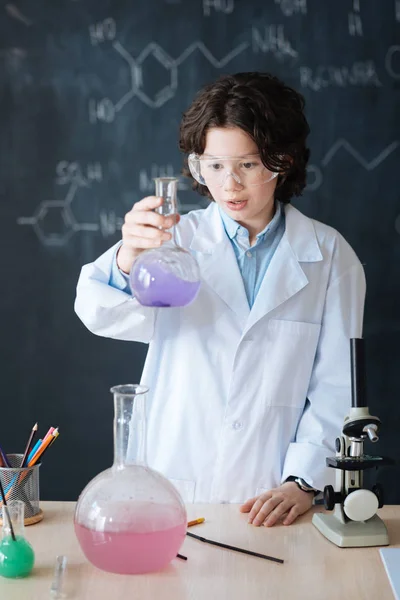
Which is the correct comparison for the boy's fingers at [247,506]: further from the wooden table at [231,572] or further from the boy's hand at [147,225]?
the boy's hand at [147,225]

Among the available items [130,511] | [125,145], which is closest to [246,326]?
[130,511]

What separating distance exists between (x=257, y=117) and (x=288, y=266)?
0.37 meters

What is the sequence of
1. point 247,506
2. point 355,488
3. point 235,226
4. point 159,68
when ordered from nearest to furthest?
1. point 355,488
2. point 247,506
3. point 235,226
4. point 159,68

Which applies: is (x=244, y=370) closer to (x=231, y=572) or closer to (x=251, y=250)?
(x=251, y=250)

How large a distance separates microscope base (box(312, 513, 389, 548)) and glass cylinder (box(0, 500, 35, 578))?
539 mm

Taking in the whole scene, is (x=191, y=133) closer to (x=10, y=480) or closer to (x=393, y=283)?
(x=10, y=480)

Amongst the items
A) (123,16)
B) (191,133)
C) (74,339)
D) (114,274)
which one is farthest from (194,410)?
(123,16)

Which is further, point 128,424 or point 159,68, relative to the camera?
point 159,68

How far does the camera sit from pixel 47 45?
8.77ft

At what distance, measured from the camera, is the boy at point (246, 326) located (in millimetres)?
1834

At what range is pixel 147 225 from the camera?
151cm

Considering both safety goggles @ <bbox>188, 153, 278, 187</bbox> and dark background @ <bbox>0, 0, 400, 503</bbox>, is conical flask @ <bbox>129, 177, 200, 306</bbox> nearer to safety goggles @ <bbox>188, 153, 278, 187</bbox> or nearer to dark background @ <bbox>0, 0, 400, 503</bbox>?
safety goggles @ <bbox>188, 153, 278, 187</bbox>

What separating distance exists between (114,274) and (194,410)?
0.39 meters

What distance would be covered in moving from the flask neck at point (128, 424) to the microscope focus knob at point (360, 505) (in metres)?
0.41
